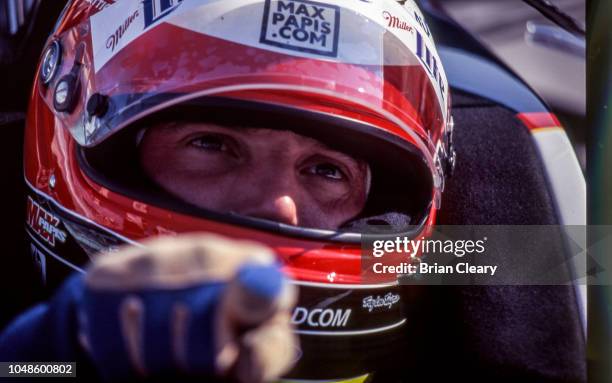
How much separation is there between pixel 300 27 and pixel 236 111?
5.4 inches

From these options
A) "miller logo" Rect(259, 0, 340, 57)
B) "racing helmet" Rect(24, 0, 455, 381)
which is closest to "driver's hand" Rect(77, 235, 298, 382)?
"racing helmet" Rect(24, 0, 455, 381)

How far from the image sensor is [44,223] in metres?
1.09

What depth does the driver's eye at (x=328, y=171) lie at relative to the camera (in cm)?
118

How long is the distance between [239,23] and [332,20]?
0.40 feet

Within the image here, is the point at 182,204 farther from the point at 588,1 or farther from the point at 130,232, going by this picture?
the point at 588,1

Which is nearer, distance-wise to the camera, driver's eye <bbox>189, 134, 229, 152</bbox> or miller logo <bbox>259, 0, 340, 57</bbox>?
miller logo <bbox>259, 0, 340, 57</bbox>

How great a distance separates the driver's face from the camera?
107 centimetres

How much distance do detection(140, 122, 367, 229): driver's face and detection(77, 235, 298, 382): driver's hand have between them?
48 cm

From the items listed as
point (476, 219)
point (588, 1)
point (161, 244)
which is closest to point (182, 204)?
point (161, 244)

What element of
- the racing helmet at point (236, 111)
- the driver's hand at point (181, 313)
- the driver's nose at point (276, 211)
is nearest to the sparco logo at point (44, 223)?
the racing helmet at point (236, 111)

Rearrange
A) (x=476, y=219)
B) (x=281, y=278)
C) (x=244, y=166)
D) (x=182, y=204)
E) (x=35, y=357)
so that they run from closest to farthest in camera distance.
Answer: (x=281, y=278) → (x=35, y=357) → (x=182, y=204) → (x=244, y=166) → (x=476, y=219)

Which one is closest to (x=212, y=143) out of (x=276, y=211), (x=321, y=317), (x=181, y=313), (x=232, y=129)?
(x=232, y=129)

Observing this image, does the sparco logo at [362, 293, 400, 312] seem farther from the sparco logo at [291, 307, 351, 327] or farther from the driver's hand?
the driver's hand

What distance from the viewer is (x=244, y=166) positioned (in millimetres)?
1097
